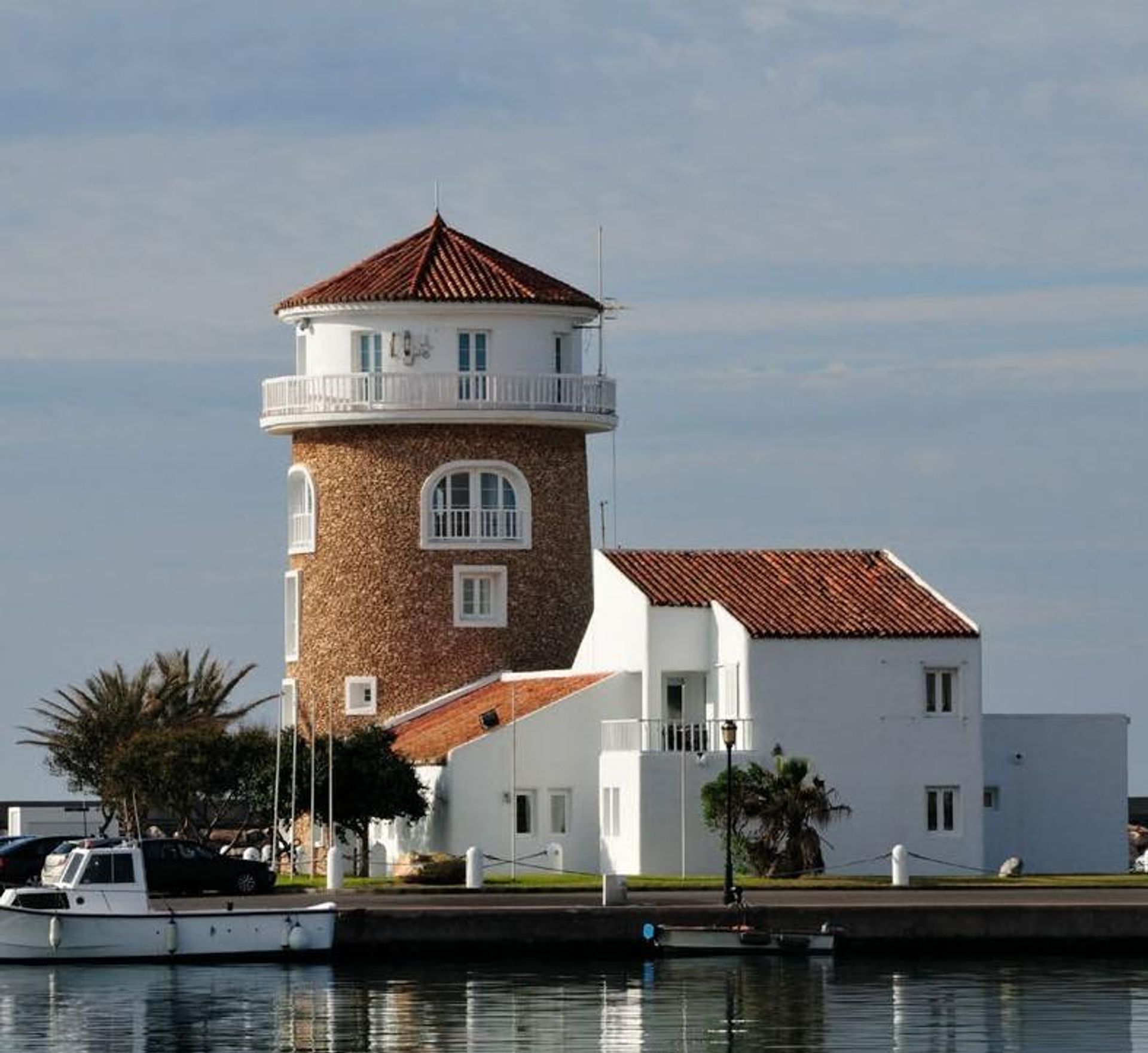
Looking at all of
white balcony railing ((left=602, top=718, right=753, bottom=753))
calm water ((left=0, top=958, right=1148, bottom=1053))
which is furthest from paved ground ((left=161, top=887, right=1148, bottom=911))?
white balcony railing ((left=602, top=718, right=753, bottom=753))

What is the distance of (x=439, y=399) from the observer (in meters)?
82.0

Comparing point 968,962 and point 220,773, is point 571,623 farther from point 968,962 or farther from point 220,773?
point 968,962

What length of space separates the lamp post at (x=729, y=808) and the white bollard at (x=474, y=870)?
4340mm

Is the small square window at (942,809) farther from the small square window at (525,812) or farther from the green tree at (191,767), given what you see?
the green tree at (191,767)

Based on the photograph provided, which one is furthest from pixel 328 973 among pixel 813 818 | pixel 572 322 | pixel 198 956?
pixel 572 322

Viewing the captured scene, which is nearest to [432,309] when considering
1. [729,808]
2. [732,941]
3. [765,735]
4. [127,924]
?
[765,735]

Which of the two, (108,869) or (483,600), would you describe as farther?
(483,600)

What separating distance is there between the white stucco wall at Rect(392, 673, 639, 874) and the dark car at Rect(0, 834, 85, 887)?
7.88m

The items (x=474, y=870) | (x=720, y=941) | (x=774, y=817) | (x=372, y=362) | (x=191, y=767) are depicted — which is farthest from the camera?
(x=372, y=362)

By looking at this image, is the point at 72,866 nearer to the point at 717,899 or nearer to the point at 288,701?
the point at 717,899

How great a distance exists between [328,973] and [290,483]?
26336 mm

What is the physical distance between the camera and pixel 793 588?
7625 centimetres

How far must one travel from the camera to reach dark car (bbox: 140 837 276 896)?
224 feet

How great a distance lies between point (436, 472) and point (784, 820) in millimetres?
14554
